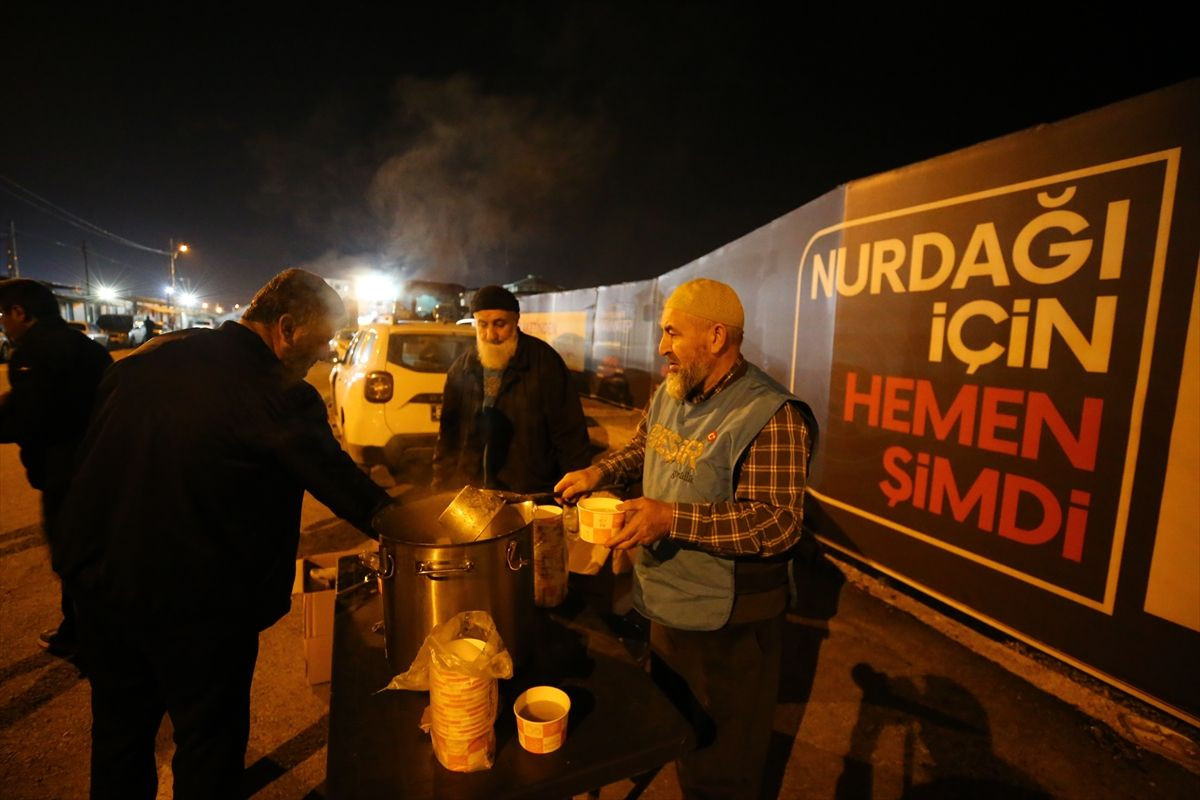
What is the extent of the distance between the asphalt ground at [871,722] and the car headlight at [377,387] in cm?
247

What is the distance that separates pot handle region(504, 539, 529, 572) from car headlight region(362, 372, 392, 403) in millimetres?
4975

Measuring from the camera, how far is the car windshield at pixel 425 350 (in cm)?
621

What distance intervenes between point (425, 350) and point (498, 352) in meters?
3.20

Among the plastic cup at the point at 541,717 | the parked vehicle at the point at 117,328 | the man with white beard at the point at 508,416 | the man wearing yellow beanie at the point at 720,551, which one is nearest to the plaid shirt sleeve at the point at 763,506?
the man wearing yellow beanie at the point at 720,551

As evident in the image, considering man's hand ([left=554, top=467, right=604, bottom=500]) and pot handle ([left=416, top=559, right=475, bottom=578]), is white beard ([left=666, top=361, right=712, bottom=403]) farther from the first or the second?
pot handle ([left=416, top=559, right=475, bottom=578])

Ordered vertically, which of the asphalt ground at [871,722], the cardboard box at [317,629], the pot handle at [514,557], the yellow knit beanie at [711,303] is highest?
the yellow knit beanie at [711,303]

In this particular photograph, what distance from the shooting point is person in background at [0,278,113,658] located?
2.98 m

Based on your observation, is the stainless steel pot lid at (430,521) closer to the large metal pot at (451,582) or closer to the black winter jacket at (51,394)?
the large metal pot at (451,582)

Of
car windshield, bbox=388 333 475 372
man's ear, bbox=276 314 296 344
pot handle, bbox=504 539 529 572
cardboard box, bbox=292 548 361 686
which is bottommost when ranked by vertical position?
cardboard box, bbox=292 548 361 686

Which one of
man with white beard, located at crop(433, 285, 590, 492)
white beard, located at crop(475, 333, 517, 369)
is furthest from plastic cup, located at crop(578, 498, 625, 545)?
white beard, located at crop(475, 333, 517, 369)

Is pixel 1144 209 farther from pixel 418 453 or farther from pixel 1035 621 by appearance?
pixel 418 453

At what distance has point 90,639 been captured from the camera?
6.10 ft

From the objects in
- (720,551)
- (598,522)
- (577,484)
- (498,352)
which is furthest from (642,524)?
(498,352)

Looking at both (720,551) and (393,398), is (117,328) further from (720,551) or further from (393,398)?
(720,551)
